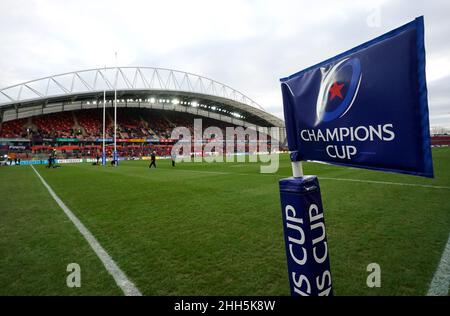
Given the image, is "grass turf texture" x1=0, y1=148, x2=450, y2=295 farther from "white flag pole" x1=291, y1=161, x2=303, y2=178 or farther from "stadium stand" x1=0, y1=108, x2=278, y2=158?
"stadium stand" x1=0, y1=108, x2=278, y2=158

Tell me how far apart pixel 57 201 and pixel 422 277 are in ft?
26.7

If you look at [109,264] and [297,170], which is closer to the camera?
[297,170]

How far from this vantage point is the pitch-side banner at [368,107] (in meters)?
1.11

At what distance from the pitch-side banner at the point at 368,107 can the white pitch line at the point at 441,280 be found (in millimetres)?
1728

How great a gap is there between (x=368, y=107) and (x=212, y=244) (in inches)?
107

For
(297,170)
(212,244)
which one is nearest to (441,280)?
(297,170)

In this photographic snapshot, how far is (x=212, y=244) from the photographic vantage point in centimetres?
328

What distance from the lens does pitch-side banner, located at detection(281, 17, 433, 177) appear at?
111 centimetres

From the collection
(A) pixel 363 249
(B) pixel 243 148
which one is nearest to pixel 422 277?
(A) pixel 363 249

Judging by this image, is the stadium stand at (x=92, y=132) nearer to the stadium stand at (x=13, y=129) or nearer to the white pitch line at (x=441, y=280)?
the stadium stand at (x=13, y=129)

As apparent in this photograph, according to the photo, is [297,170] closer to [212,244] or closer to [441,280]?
[441,280]

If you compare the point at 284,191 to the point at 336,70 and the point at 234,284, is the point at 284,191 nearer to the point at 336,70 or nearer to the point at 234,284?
the point at 336,70

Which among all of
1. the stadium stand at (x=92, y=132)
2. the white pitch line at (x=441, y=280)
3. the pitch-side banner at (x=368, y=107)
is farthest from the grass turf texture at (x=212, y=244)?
the stadium stand at (x=92, y=132)

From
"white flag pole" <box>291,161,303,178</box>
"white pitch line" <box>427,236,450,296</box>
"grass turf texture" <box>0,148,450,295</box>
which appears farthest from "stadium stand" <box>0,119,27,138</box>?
"white pitch line" <box>427,236,450,296</box>
